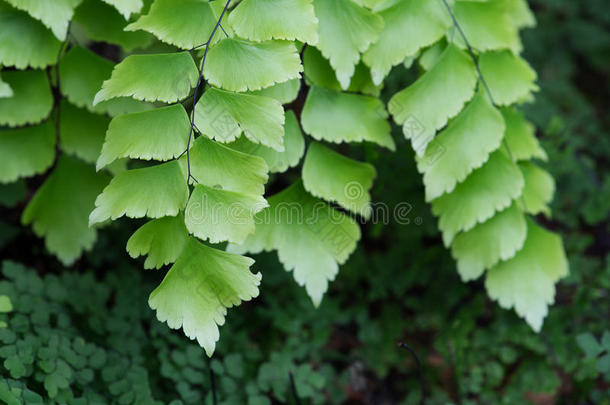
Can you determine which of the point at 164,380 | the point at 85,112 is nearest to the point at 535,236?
the point at 164,380

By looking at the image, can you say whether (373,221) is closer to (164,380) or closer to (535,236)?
(535,236)

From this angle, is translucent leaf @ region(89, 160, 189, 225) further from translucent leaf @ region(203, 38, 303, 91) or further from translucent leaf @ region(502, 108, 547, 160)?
translucent leaf @ region(502, 108, 547, 160)

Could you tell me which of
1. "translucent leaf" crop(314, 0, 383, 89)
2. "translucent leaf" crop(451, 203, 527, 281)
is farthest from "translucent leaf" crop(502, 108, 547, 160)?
"translucent leaf" crop(314, 0, 383, 89)

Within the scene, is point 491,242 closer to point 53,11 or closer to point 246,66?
point 246,66

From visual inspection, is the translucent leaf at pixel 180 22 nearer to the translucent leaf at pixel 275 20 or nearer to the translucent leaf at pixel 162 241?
the translucent leaf at pixel 275 20

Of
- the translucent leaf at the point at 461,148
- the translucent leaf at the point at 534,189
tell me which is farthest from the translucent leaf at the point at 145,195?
the translucent leaf at the point at 534,189

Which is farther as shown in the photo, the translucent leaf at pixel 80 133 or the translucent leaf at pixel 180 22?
the translucent leaf at pixel 80 133
